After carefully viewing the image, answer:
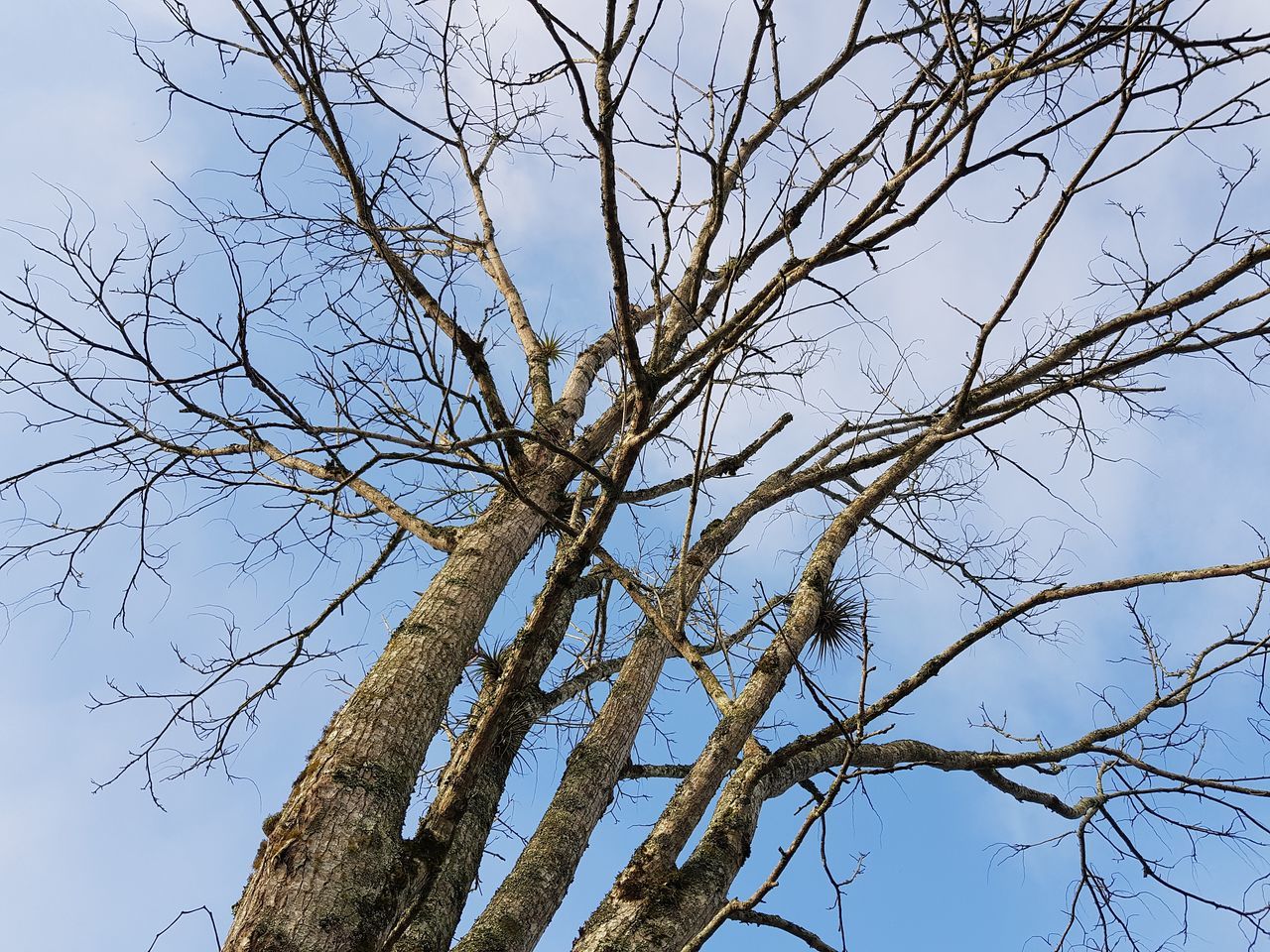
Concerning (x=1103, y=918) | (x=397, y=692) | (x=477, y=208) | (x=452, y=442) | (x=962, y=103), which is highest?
(x=477, y=208)

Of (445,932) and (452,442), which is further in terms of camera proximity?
(445,932)

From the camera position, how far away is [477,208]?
523 cm

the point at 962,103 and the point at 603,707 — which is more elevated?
the point at 962,103

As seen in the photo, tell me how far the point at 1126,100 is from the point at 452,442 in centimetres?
168

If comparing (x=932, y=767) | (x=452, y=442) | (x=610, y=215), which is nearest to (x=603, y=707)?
(x=932, y=767)

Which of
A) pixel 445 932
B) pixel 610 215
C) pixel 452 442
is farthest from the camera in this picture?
pixel 445 932

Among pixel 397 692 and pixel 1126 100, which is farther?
pixel 397 692

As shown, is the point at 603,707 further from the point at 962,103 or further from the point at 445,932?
the point at 962,103

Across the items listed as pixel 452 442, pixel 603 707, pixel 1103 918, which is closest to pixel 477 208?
pixel 603 707

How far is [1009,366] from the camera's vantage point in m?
3.24

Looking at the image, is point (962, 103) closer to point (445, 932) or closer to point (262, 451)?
point (445, 932)

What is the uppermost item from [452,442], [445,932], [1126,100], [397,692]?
[1126,100]

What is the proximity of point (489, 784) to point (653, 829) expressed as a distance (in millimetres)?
1003

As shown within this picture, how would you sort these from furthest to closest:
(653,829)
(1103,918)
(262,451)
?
(262,451), (1103,918), (653,829)
